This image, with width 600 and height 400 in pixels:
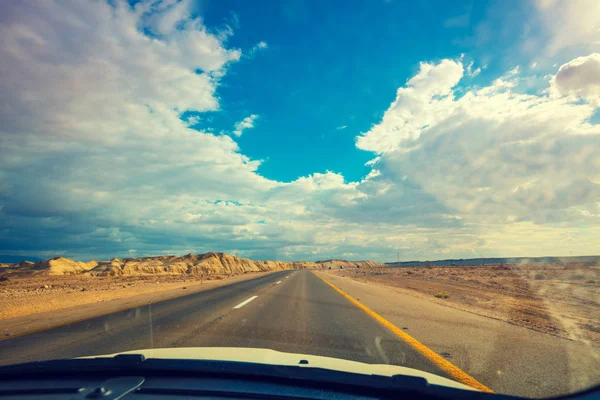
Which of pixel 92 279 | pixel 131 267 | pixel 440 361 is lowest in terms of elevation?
pixel 92 279

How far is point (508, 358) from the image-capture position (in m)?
5.14

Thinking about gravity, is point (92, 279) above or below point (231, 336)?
below

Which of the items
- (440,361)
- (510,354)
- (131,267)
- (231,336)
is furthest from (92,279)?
(510,354)

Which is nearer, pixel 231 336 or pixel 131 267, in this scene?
pixel 231 336

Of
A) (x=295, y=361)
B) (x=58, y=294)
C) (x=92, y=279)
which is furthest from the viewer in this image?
(x=92, y=279)

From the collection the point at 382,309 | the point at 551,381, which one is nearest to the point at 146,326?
the point at 382,309

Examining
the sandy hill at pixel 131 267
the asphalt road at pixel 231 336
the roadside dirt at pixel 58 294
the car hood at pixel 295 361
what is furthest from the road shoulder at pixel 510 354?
the sandy hill at pixel 131 267

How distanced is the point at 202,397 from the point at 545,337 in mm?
7090

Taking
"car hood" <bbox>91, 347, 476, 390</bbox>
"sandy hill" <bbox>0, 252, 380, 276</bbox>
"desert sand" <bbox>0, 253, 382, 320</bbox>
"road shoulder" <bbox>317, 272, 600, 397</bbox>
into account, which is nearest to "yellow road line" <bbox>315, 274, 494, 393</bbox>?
"road shoulder" <bbox>317, 272, 600, 397</bbox>

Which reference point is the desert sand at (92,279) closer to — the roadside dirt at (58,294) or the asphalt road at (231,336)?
the roadside dirt at (58,294)

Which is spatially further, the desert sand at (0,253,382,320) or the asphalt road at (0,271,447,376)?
the desert sand at (0,253,382,320)

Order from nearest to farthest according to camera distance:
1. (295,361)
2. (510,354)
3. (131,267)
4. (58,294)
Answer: (295,361), (510,354), (58,294), (131,267)

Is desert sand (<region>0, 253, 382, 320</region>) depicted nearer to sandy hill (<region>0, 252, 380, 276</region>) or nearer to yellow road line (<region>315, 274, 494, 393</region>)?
sandy hill (<region>0, 252, 380, 276</region>)

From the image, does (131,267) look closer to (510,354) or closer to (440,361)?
(440,361)
